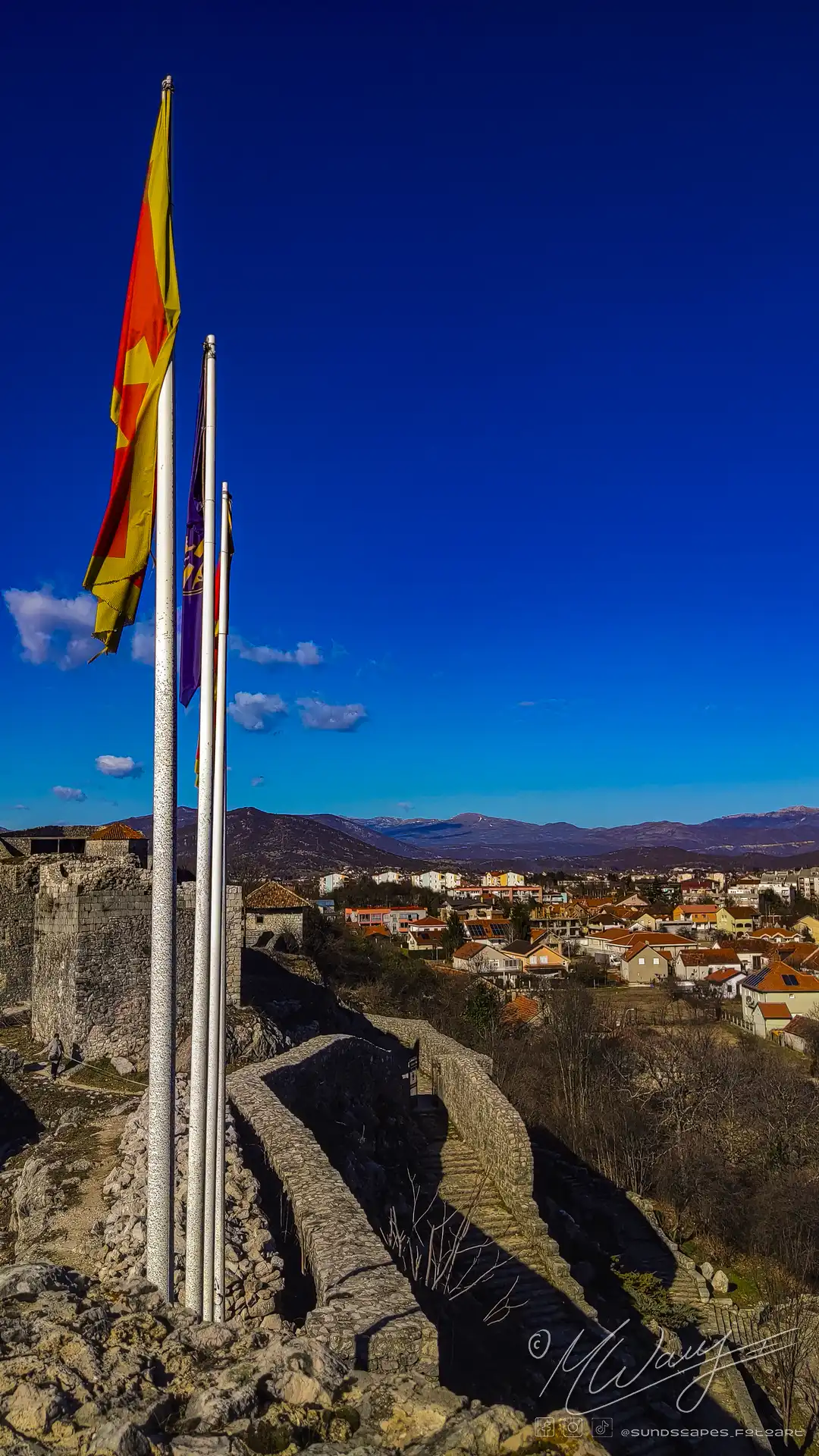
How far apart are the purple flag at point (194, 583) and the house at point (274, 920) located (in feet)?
62.8

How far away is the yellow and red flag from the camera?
4.30 metres

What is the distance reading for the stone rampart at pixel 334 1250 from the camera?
4633 mm

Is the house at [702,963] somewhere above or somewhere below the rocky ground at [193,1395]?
below

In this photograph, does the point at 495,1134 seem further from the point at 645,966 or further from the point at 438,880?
the point at 438,880

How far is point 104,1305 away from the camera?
398 centimetres

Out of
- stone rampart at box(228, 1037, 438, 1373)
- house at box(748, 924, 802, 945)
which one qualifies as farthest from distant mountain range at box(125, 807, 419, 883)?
stone rampart at box(228, 1037, 438, 1373)

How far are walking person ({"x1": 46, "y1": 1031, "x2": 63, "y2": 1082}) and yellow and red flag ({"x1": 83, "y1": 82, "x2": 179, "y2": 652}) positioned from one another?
27.5 ft

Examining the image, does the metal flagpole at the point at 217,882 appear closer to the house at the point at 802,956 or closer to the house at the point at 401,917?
the house at the point at 802,956

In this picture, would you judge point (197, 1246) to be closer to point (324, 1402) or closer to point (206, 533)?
point (324, 1402)

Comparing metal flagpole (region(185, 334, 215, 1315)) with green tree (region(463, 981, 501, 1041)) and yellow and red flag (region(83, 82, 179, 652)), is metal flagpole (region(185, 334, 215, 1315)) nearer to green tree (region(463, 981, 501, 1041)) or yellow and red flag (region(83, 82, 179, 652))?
yellow and red flag (region(83, 82, 179, 652))

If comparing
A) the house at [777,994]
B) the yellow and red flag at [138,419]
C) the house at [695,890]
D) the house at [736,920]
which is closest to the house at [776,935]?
the house at [736,920]

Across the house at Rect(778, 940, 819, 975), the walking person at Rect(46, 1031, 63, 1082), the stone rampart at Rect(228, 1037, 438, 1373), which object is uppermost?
the walking person at Rect(46, 1031, 63, 1082)

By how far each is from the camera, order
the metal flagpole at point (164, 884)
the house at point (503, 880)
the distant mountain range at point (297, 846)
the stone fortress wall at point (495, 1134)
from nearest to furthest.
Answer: the metal flagpole at point (164, 884) < the stone fortress wall at point (495, 1134) < the house at point (503, 880) < the distant mountain range at point (297, 846)

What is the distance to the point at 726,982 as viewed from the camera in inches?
1921
